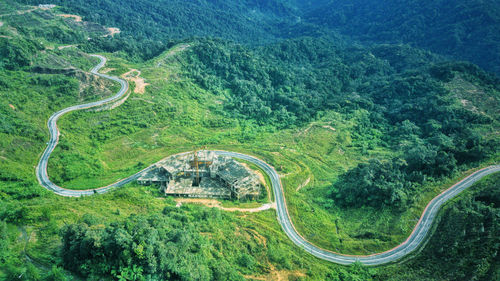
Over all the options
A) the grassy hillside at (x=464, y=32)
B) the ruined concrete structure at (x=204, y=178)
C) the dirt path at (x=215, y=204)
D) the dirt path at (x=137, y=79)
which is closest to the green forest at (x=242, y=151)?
the dirt path at (x=215, y=204)

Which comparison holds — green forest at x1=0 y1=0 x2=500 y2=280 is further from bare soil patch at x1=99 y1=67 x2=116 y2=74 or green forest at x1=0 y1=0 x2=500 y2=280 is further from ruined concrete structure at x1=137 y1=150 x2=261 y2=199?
ruined concrete structure at x1=137 y1=150 x2=261 y2=199

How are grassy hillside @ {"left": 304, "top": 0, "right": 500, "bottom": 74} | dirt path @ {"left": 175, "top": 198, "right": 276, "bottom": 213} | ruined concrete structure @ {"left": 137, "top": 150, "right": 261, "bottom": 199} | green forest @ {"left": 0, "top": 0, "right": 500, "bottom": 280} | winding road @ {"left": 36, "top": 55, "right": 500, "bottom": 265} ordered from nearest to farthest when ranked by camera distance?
green forest @ {"left": 0, "top": 0, "right": 500, "bottom": 280} → winding road @ {"left": 36, "top": 55, "right": 500, "bottom": 265} → dirt path @ {"left": 175, "top": 198, "right": 276, "bottom": 213} → ruined concrete structure @ {"left": 137, "top": 150, "right": 261, "bottom": 199} → grassy hillside @ {"left": 304, "top": 0, "right": 500, "bottom": 74}

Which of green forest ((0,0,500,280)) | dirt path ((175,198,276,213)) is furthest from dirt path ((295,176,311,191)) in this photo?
dirt path ((175,198,276,213))

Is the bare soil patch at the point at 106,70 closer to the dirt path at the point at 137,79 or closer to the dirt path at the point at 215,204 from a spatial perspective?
the dirt path at the point at 137,79

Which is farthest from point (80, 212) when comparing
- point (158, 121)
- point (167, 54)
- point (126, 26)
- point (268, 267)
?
point (126, 26)

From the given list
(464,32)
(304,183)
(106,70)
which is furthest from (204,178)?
(464,32)

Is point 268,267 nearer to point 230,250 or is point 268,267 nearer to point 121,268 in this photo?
point 230,250
